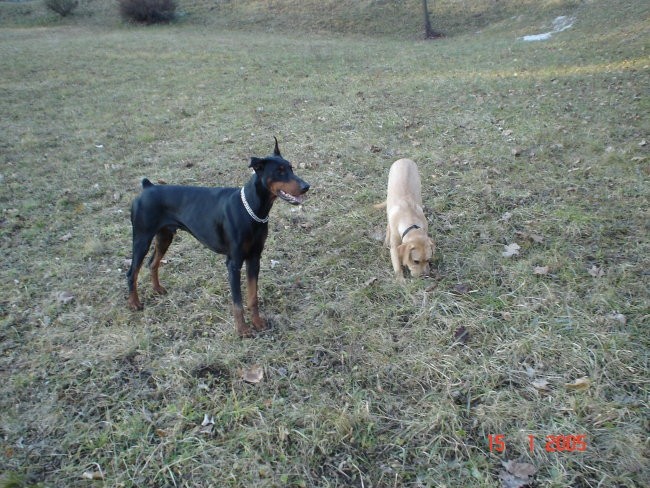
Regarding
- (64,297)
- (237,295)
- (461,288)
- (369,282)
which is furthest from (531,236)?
(64,297)

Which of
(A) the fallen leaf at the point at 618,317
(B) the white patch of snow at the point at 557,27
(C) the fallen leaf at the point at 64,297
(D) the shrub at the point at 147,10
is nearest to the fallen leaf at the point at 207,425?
(C) the fallen leaf at the point at 64,297

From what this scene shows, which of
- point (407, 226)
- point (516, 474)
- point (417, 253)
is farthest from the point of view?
point (407, 226)

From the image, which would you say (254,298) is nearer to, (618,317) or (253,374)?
(253,374)

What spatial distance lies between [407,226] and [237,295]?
184 centimetres

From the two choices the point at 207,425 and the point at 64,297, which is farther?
the point at 64,297

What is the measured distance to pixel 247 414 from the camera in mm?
2885

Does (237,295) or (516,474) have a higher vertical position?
(237,295)

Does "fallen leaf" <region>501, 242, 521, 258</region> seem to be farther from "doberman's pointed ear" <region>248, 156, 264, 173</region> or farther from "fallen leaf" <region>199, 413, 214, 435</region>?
"fallen leaf" <region>199, 413, 214, 435</region>

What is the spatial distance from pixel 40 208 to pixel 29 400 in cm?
365

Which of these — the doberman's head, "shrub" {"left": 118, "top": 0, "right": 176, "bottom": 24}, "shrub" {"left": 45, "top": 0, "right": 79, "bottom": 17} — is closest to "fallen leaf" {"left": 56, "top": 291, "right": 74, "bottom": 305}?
the doberman's head

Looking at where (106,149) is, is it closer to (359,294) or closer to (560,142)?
(359,294)

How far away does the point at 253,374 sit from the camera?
3.21 metres

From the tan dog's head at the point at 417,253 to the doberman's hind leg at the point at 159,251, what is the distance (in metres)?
2.21

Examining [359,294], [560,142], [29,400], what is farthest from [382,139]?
[29,400]
